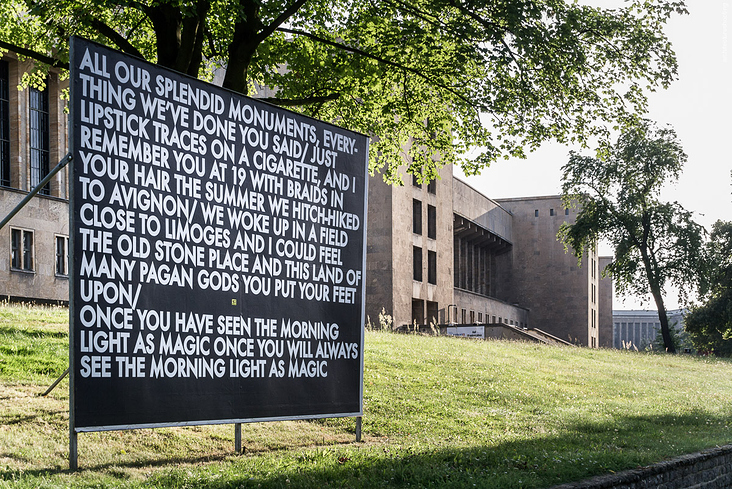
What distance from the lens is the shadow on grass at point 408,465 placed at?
741 centimetres

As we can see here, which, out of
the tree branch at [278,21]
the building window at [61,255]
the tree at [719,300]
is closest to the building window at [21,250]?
the building window at [61,255]

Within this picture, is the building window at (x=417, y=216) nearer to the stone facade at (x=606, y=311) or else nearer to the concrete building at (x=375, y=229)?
the concrete building at (x=375, y=229)

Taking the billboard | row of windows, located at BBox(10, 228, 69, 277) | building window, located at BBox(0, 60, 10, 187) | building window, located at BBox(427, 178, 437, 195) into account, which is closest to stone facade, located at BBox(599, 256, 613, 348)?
building window, located at BBox(427, 178, 437, 195)

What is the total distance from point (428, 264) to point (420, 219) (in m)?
3.35

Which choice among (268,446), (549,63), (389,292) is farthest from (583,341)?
(268,446)

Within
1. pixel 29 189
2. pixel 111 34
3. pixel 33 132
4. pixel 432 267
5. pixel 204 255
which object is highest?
pixel 33 132

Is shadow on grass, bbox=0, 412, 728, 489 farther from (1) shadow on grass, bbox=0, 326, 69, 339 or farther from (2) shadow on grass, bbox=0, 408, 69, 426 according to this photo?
(1) shadow on grass, bbox=0, 326, 69, 339

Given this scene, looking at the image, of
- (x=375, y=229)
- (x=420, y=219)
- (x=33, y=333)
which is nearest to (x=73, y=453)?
(x=33, y=333)

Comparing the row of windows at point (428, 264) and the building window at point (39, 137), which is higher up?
the building window at point (39, 137)

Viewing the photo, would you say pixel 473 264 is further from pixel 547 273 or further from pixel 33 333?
pixel 33 333

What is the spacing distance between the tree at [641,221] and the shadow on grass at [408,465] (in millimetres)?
36896

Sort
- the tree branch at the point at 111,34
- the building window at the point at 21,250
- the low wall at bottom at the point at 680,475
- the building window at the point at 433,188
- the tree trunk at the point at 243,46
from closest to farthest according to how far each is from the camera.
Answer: the low wall at bottom at the point at 680,475 → the tree branch at the point at 111,34 → the tree trunk at the point at 243,46 → the building window at the point at 21,250 → the building window at the point at 433,188

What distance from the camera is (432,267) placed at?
50156mm

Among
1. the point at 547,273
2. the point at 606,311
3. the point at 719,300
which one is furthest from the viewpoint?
the point at 606,311
